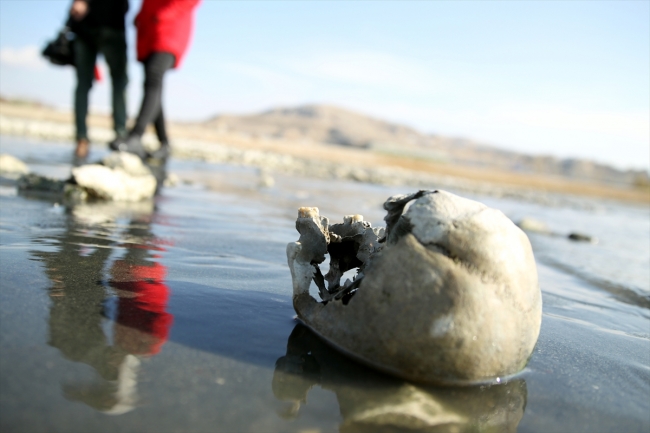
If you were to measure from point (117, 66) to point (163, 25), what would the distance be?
98 centimetres

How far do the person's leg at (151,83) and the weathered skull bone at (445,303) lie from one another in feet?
17.6

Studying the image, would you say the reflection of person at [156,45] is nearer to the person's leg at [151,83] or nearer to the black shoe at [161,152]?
the person's leg at [151,83]

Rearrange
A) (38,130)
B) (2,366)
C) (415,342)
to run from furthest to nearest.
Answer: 1. (38,130)
2. (415,342)
3. (2,366)

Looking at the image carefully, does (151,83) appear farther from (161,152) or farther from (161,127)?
(161,152)

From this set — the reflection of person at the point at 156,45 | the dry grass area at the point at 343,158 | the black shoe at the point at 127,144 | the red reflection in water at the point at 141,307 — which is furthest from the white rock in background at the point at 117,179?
the dry grass area at the point at 343,158

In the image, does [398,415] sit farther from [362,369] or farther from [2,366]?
[2,366]

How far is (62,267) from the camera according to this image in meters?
2.57

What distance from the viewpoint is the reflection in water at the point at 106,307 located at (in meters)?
1.55

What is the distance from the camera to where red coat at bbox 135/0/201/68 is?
6508 millimetres

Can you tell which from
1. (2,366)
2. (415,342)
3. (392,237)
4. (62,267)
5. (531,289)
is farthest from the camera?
(62,267)

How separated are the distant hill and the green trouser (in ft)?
305

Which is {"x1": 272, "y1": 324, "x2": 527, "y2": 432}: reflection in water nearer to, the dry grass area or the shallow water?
the shallow water

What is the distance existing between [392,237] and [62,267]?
1608 mm

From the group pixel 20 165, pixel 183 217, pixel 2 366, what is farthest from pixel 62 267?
pixel 20 165
